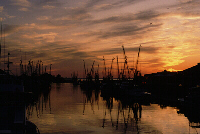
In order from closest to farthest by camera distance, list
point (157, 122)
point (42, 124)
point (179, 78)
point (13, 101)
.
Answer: point (13, 101), point (42, 124), point (157, 122), point (179, 78)

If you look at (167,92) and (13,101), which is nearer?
(13,101)

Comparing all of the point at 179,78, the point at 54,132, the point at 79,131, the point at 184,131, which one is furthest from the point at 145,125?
the point at 179,78

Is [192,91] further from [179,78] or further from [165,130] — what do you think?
[179,78]

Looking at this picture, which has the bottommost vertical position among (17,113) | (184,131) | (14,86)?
(184,131)

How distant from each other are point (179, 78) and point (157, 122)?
47.0 m

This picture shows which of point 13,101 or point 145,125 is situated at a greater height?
point 13,101

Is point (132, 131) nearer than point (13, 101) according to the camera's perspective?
No

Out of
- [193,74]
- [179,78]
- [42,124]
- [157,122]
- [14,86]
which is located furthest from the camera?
[179,78]

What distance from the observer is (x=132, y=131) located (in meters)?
30.8

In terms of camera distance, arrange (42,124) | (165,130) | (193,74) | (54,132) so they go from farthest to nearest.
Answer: (193,74) → (42,124) → (165,130) → (54,132)

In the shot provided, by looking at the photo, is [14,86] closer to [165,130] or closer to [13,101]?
Answer: [13,101]

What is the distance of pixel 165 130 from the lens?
31297mm

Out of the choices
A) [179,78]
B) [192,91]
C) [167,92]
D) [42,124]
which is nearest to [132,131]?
[42,124]

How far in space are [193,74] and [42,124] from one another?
170ft
